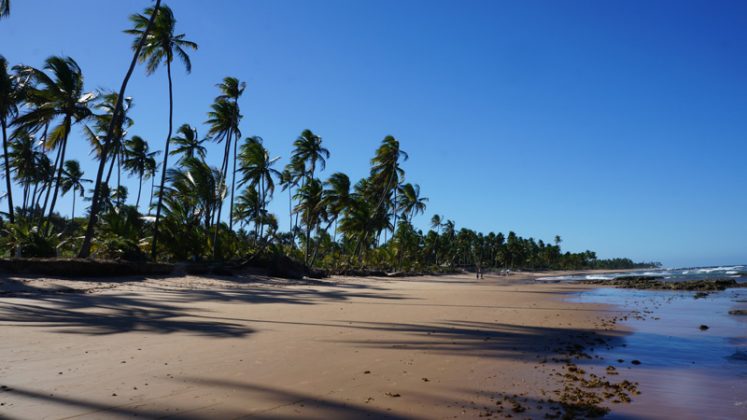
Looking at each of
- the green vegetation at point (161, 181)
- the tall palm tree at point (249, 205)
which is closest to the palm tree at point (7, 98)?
the green vegetation at point (161, 181)

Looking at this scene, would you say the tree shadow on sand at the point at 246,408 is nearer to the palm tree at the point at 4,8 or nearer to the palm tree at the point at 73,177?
the palm tree at the point at 4,8

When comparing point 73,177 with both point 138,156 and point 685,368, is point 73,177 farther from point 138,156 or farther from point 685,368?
point 685,368

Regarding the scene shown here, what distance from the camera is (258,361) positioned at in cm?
559

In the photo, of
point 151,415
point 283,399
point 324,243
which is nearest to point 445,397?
point 283,399

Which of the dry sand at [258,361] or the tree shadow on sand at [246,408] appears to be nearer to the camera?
the tree shadow on sand at [246,408]

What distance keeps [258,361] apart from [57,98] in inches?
783

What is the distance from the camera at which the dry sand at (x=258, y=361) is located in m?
3.97

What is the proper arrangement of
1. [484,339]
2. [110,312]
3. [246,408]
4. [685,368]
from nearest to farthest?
[246,408], [685,368], [484,339], [110,312]

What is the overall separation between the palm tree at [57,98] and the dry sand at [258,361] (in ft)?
39.4

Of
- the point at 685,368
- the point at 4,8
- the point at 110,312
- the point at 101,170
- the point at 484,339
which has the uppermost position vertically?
the point at 4,8

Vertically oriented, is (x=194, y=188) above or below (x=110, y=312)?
above

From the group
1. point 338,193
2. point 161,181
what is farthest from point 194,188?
point 338,193

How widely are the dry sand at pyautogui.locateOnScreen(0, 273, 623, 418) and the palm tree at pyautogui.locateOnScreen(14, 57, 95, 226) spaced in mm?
11996

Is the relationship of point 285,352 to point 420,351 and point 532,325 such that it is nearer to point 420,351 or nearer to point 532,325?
point 420,351
